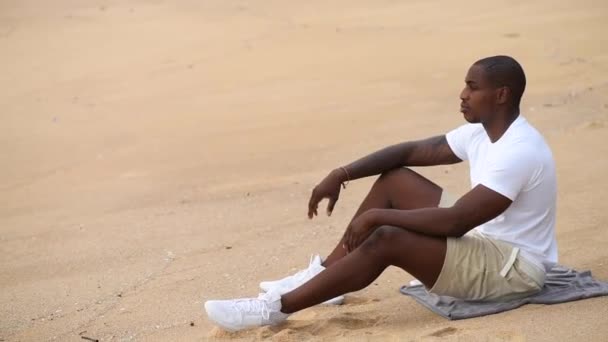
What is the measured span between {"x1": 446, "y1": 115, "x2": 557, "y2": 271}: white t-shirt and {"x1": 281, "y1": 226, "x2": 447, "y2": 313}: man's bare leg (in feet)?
1.15

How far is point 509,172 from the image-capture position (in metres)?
4.25

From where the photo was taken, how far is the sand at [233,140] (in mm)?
5234

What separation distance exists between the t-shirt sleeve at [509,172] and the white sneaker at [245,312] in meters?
1.10

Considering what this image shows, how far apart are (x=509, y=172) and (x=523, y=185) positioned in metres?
0.13

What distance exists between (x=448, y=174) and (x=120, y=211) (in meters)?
2.53

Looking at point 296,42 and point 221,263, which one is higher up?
point 296,42

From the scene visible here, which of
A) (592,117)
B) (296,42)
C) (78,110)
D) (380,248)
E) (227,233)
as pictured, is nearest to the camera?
(380,248)

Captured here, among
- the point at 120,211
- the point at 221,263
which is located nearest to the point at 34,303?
the point at 221,263

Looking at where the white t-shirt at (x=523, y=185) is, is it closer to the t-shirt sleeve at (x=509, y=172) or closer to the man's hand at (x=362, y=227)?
the t-shirt sleeve at (x=509, y=172)

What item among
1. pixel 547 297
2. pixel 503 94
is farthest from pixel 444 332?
pixel 503 94

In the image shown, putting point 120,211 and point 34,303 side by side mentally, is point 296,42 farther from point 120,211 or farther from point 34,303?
point 34,303

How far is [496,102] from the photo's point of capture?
4.42 m

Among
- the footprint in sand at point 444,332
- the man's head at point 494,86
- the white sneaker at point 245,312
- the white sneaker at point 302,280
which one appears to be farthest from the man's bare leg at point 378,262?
the man's head at point 494,86

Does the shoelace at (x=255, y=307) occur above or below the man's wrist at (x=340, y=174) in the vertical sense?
below
